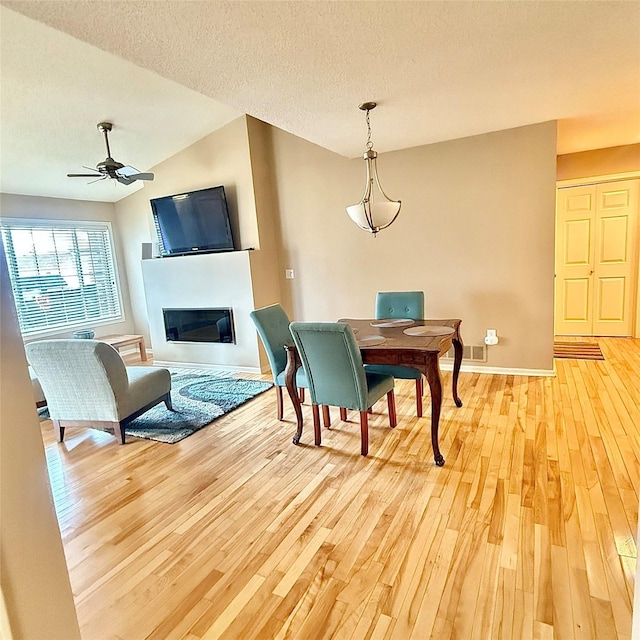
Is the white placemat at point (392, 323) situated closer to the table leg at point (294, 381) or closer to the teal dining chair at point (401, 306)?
the teal dining chair at point (401, 306)

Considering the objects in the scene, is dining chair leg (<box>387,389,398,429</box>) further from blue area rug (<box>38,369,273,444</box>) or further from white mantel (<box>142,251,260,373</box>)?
white mantel (<box>142,251,260,373</box>)

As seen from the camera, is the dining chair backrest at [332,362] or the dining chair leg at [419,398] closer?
the dining chair backrest at [332,362]

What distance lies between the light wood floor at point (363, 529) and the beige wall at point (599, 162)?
3.27 metres

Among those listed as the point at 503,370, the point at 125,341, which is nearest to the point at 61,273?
the point at 125,341

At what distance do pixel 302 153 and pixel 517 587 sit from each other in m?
4.52

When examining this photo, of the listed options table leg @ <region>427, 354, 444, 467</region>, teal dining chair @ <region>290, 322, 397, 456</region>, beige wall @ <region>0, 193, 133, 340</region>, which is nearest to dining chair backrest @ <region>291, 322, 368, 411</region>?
teal dining chair @ <region>290, 322, 397, 456</region>

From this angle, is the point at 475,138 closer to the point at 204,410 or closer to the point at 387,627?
the point at 204,410

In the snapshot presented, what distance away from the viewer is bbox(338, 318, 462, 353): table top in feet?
8.54

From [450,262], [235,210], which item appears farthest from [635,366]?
[235,210]

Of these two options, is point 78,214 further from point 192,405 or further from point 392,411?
point 392,411

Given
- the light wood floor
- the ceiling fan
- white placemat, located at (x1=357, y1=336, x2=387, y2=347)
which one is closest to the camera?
the light wood floor

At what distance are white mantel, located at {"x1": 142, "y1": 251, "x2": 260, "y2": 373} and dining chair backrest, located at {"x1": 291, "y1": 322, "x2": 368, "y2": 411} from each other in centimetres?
228

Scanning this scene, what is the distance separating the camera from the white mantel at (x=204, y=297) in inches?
192

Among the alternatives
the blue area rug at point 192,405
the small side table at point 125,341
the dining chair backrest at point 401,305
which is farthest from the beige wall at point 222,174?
the dining chair backrest at point 401,305
